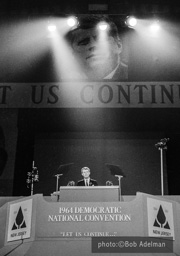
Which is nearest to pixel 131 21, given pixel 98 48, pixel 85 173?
pixel 98 48

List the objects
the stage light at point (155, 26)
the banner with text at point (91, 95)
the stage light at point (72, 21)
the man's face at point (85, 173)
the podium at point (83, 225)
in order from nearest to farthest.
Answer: the podium at point (83, 225), the man's face at point (85, 173), the banner with text at point (91, 95), the stage light at point (155, 26), the stage light at point (72, 21)

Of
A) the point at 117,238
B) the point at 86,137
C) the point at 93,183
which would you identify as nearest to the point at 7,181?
the point at 86,137

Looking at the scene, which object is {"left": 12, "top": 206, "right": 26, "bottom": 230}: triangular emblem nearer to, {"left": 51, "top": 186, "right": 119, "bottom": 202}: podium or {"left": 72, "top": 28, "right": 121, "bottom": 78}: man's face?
{"left": 51, "top": 186, "right": 119, "bottom": 202}: podium

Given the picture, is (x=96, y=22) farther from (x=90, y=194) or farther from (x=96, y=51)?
(x=90, y=194)

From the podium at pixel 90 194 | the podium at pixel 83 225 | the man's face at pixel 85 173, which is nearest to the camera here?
the podium at pixel 83 225

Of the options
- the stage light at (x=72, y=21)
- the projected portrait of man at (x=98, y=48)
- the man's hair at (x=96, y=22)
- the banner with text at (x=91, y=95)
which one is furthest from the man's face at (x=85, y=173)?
the stage light at (x=72, y=21)

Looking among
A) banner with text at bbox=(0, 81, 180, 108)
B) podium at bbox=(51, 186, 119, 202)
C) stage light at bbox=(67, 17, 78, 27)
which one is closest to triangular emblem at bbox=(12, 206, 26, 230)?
podium at bbox=(51, 186, 119, 202)

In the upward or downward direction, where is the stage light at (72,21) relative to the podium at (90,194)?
upward

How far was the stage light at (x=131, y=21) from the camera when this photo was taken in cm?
805

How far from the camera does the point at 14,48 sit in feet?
26.8

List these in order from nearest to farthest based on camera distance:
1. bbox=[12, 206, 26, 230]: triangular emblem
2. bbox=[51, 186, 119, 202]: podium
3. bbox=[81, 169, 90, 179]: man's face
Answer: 1. bbox=[12, 206, 26, 230]: triangular emblem
2. bbox=[51, 186, 119, 202]: podium
3. bbox=[81, 169, 90, 179]: man's face

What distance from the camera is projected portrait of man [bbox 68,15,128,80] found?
26.7 ft

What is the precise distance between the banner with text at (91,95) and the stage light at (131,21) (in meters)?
1.23

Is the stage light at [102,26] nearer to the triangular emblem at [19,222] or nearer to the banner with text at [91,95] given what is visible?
the banner with text at [91,95]
